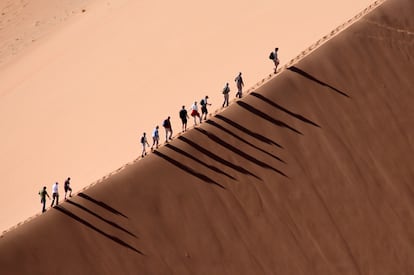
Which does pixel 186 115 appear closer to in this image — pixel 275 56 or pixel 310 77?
pixel 275 56

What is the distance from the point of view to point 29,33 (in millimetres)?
26578

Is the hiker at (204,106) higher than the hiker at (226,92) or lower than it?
lower

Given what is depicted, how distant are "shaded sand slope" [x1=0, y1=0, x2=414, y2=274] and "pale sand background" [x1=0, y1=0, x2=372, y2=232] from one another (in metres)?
1.25

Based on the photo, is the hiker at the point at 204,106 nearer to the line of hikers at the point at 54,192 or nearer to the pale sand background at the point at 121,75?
the pale sand background at the point at 121,75

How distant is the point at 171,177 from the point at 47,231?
3.02 meters

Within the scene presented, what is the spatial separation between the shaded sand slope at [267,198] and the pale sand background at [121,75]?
125cm

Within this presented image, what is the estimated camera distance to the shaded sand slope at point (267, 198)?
54.8 feet

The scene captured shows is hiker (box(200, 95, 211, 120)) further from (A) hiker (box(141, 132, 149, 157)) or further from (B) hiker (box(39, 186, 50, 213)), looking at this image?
(B) hiker (box(39, 186, 50, 213))

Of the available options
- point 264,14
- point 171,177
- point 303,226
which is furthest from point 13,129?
point 303,226

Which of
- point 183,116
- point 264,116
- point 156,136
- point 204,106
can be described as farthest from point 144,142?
point 264,116

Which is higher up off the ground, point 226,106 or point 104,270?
point 226,106

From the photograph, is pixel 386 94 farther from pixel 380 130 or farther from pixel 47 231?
pixel 47 231

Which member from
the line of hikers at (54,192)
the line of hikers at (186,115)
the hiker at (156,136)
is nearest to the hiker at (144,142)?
the line of hikers at (186,115)

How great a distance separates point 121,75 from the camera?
70.9 feet
